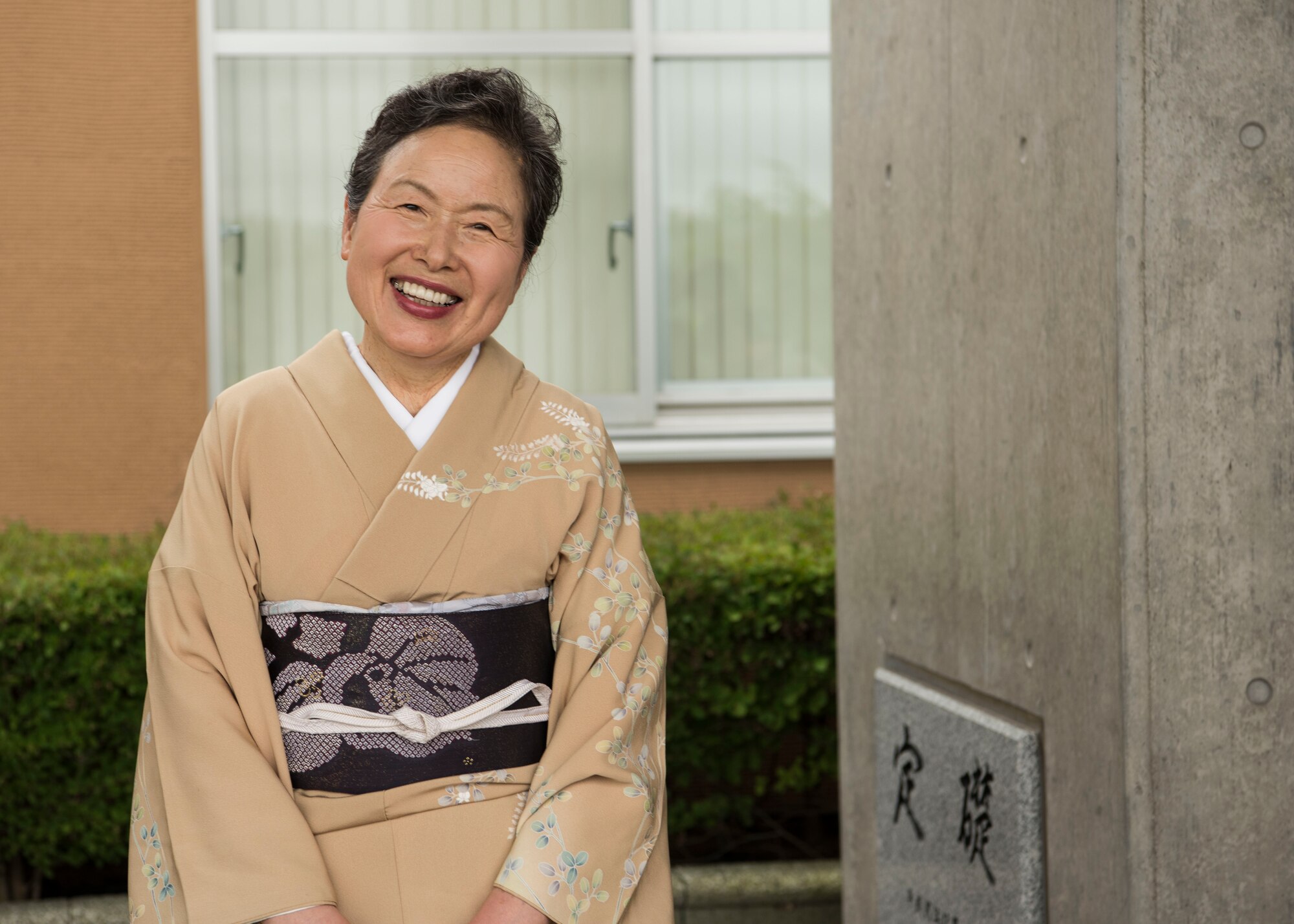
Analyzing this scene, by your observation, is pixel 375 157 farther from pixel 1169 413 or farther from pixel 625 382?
pixel 625 382

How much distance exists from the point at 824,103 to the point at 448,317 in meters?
3.51

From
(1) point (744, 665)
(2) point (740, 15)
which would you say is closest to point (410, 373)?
(1) point (744, 665)

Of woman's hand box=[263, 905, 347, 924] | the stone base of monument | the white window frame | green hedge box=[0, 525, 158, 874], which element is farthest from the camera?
the white window frame

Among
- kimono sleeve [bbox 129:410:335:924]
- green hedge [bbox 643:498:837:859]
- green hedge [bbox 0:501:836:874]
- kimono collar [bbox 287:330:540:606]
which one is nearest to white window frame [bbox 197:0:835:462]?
green hedge [bbox 0:501:836:874]

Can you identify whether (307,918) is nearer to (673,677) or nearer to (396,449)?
(396,449)

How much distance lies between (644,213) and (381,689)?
3.37 metres

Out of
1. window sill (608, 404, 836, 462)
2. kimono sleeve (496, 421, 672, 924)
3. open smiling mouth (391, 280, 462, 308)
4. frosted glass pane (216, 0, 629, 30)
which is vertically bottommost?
kimono sleeve (496, 421, 672, 924)

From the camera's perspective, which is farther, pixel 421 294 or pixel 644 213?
pixel 644 213

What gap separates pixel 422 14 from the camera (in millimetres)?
4816

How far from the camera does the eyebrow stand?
1.82 meters

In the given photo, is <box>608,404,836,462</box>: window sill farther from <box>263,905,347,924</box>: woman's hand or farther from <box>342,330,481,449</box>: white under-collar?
<box>263,905,347,924</box>: woman's hand

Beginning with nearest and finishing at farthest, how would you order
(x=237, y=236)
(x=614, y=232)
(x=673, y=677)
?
(x=673, y=677), (x=237, y=236), (x=614, y=232)

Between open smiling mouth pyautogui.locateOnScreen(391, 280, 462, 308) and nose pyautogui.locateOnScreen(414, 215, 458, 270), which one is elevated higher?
nose pyautogui.locateOnScreen(414, 215, 458, 270)

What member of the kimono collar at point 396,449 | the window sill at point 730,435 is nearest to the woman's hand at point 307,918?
the kimono collar at point 396,449
